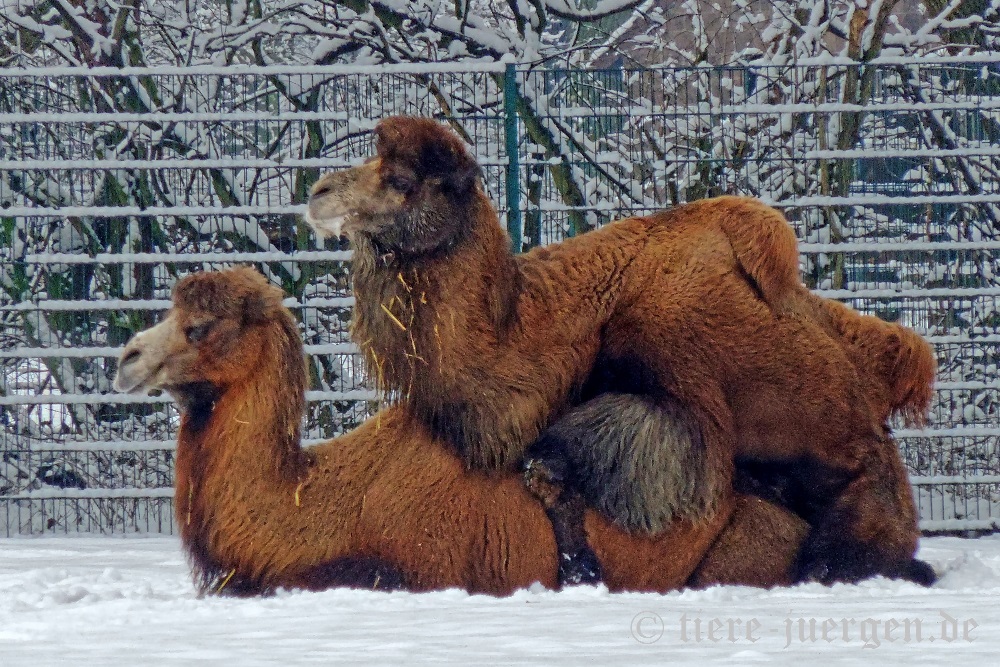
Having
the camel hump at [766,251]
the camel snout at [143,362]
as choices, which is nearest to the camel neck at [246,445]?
the camel snout at [143,362]

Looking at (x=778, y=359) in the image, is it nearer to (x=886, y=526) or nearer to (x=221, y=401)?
(x=886, y=526)

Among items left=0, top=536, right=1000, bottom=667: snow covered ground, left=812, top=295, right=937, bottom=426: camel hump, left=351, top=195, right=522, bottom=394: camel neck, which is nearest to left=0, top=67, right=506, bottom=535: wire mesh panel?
left=351, top=195, right=522, bottom=394: camel neck

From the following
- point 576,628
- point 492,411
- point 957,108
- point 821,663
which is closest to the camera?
point 821,663

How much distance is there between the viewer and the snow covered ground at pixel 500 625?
3527mm

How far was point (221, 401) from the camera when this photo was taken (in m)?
5.43

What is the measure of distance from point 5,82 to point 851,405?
5.25 meters

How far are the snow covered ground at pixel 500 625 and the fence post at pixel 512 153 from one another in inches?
113

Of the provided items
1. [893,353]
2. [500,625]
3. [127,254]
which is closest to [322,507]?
[500,625]

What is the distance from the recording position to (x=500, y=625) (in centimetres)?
409

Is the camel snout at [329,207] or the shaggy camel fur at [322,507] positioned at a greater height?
the camel snout at [329,207]

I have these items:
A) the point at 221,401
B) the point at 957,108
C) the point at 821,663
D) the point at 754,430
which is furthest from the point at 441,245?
the point at 957,108

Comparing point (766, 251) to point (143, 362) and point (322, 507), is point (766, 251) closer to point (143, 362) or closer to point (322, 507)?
point (322, 507)

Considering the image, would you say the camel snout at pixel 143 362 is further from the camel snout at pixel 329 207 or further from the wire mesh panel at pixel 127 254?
the wire mesh panel at pixel 127 254

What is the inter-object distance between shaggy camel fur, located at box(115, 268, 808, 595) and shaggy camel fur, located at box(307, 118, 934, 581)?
0.13 meters
